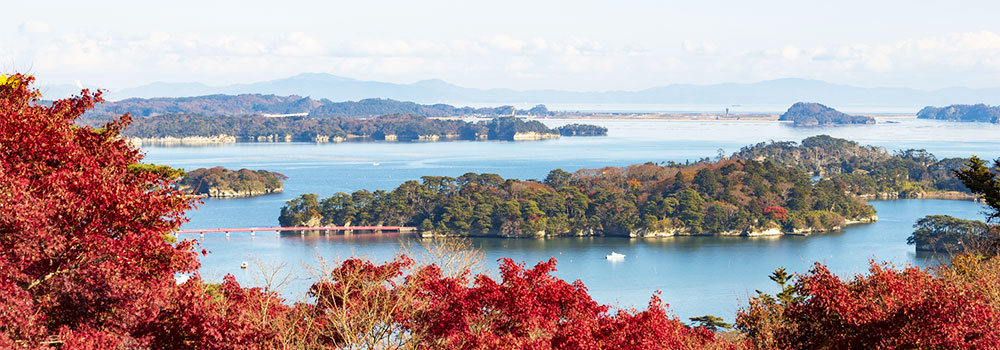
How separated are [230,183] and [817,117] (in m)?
122

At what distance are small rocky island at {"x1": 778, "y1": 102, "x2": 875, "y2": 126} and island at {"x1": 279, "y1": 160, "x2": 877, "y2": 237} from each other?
11461 cm

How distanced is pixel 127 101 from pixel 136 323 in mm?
173511

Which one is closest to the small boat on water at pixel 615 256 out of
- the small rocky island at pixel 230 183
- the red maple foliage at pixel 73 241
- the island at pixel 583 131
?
the red maple foliage at pixel 73 241

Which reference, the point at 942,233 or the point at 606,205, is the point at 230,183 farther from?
the point at 942,233

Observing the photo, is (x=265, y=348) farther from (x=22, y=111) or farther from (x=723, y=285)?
(x=723, y=285)

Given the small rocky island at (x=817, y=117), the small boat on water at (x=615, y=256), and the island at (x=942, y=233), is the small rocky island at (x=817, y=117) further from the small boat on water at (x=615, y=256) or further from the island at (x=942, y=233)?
the small boat on water at (x=615, y=256)

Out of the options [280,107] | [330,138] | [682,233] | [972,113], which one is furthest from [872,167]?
[280,107]

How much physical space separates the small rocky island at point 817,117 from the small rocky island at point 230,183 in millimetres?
112170

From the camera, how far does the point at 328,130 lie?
4688 inches

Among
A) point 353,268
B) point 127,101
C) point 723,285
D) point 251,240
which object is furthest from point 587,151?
point 127,101

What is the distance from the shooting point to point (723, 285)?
27719mm

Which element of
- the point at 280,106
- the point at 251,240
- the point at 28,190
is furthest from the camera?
the point at 280,106

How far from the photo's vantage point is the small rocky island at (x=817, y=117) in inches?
6097

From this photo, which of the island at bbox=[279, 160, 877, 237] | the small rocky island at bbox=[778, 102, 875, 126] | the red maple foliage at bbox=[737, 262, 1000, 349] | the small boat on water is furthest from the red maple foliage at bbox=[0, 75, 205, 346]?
the small rocky island at bbox=[778, 102, 875, 126]
